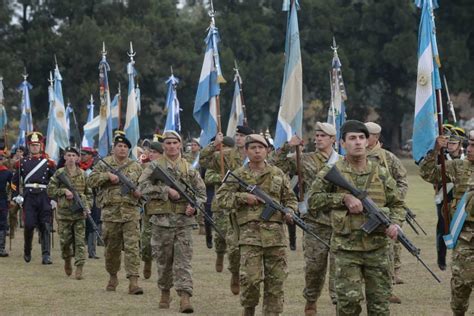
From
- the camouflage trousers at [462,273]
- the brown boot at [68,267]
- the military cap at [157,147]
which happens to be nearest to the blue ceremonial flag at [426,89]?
the camouflage trousers at [462,273]

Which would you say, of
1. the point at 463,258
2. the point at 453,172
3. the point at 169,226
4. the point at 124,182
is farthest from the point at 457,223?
the point at 124,182

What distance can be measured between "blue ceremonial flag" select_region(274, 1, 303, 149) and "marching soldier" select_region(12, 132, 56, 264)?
16.2 ft

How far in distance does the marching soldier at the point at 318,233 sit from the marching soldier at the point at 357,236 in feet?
5.93

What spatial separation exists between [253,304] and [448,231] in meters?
1.92

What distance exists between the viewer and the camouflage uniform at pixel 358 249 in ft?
27.0

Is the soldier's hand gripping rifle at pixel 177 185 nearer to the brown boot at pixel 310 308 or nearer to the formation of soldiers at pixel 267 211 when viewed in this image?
the formation of soldiers at pixel 267 211

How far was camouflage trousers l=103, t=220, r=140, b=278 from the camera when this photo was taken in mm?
12789

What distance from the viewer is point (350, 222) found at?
8.26 meters

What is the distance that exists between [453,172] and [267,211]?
1784 mm

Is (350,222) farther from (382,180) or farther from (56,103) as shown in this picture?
(56,103)

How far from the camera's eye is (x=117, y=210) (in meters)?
12.9

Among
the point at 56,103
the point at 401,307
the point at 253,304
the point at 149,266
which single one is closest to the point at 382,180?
the point at 253,304

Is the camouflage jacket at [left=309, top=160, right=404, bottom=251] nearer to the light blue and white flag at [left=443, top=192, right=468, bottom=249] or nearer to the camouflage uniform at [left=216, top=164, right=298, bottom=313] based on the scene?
the light blue and white flag at [left=443, top=192, right=468, bottom=249]

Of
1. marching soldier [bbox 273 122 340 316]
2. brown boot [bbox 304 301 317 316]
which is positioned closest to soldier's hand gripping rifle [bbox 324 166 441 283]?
marching soldier [bbox 273 122 340 316]
